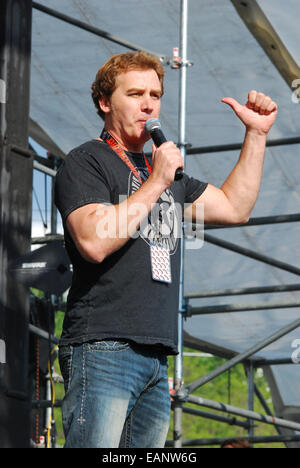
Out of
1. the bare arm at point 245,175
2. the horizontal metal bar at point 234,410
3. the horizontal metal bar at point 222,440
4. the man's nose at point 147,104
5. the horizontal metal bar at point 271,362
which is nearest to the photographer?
the man's nose at point 147,104

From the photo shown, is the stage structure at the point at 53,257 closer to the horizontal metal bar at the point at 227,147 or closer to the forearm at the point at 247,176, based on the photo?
the horizontal metal bar at the point at 227,147

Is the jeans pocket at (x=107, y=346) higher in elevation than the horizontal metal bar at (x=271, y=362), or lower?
higher

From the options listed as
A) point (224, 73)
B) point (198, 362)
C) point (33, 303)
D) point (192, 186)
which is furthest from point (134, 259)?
point (198, 362)

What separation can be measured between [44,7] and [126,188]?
13.1 feet

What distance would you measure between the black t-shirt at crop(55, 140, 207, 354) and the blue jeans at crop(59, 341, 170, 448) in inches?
1.7

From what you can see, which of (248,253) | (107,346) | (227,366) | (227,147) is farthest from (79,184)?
(248,253)

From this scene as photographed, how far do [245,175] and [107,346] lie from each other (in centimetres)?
79

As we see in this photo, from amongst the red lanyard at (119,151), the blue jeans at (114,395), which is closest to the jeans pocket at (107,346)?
the blue jeans at (114,395)

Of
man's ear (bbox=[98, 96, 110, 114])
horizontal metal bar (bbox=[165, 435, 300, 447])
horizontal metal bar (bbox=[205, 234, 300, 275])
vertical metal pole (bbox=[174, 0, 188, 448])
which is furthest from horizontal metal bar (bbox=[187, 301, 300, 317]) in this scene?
man's ear (bbox=[98, 96, 110, 114])

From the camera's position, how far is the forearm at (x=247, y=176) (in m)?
2.77

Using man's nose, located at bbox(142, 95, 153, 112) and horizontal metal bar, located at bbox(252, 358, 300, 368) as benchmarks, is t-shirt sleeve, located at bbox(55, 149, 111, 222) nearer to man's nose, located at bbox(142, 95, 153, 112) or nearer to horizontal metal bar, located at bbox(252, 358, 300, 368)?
man's nose, located at bbox(142, 95, 153, 112)

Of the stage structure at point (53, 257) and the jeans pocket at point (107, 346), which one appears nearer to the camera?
the jeans pocket at point (107, 346)

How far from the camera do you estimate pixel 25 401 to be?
15.1 ft

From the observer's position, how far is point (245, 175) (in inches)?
110
